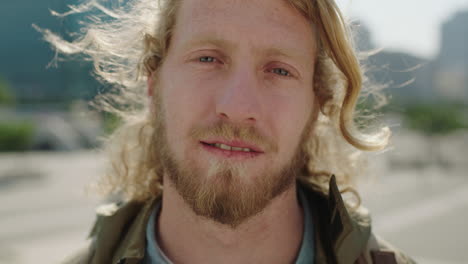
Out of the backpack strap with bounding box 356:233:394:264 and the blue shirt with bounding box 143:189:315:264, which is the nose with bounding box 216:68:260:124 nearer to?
the blue shirt with bounding box 143:189:315:264

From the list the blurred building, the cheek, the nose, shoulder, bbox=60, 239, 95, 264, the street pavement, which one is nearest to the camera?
the nose

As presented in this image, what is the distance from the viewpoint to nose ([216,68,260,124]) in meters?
1.83

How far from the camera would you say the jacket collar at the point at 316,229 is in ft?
6.30

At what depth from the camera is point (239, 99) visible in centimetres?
183

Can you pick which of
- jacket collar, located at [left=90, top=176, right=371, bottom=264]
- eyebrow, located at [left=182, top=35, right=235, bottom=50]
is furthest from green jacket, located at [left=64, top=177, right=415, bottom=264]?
eyebrow, located at [left=182, top=35, right=235, bottom=50]

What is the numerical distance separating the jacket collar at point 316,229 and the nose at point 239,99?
1.66 feet

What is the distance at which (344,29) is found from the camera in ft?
6.70

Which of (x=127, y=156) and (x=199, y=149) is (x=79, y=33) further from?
(x=199, y=149)

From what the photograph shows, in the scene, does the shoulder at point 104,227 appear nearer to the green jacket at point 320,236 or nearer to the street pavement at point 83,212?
the green jacket at point 320,236

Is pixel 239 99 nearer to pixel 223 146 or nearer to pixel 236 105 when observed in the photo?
pixel 236 105

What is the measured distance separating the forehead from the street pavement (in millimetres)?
1255

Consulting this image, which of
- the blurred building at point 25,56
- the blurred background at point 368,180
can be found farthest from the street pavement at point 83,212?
the blurred building at point 25,56

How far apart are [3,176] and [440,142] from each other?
17655 mm

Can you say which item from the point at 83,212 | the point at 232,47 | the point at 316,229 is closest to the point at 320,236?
the point at 316,229
